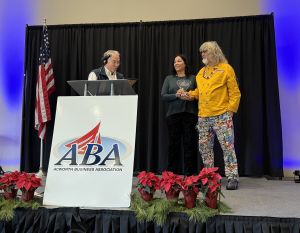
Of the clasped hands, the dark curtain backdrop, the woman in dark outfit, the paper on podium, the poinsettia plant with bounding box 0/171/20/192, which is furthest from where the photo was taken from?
the dark curtain backdrop

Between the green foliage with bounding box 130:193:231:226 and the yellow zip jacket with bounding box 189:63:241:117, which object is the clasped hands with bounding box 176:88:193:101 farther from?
the green foliage with bounding box 130:193:231:226

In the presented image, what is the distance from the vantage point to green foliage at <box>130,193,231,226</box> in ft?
6.26

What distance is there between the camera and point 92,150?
2193 mm

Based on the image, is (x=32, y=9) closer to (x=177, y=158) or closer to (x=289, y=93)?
(x=177, y=158)

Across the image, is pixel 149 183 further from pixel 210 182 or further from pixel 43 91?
pixel 43 91

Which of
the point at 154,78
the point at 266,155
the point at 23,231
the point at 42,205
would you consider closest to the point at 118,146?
the point at 42,205

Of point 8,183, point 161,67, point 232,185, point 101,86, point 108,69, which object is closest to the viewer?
point 8,183

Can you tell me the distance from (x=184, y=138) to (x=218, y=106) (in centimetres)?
59

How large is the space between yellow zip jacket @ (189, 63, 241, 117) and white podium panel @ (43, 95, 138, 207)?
0.96 meters

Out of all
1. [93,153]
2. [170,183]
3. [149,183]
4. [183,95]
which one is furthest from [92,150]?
[183,95]

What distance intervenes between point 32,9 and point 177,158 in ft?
10.1

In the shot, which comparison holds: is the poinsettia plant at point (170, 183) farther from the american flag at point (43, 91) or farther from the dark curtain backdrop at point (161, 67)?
the american flag at point (43, 91)

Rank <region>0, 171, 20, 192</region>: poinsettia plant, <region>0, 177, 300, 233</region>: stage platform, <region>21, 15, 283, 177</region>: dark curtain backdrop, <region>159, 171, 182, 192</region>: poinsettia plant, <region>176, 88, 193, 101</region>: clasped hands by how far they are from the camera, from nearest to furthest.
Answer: <region>0, 177, 300, 233</region>: stage platform < <region>159, 171, 182, 192</region>: poinsettia plant < <region>0, 171, 20, 192</region>: poinsettia plant < <region>176, 88, 193, 101</region>: clasped hands < <region>21, 15, 283, 177</region>: dark curtain backdrop

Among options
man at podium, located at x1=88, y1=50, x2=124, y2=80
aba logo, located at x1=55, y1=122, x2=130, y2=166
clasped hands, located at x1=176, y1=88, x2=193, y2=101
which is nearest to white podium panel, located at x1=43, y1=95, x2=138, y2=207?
aba logo, located at x1=55, y1=122, x2=130, y2=166
